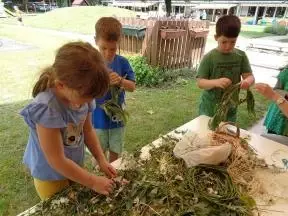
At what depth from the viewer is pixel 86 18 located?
16.8 metres

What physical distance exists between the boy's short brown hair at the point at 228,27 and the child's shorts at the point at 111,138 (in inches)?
45.9

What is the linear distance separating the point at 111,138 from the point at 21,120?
2.50 meters

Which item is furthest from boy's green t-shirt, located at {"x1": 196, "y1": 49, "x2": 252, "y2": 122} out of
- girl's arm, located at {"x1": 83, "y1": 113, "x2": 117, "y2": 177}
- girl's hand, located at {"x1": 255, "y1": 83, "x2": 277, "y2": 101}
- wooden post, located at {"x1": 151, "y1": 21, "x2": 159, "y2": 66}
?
wooden post, located at {"x1": 151, "y1": 21, "x2": 159, "y2": 66}

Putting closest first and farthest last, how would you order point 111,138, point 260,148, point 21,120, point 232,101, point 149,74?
point 232,101 → point 260,148 → point 111,138 → point 21,120 → point 149,74

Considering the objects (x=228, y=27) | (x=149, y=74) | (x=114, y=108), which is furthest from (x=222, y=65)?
(x=149, y=74)

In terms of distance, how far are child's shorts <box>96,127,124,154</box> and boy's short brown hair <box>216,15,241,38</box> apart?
116 centimetres

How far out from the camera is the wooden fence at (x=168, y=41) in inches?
257

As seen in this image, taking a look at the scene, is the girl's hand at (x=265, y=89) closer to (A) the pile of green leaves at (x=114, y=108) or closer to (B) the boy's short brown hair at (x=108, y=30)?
(A) the pile of green leaves at (x=114, y=108)

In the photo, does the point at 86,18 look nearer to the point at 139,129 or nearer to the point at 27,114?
the point at 139,129

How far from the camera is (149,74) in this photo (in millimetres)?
6227

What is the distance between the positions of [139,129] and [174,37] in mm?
3409

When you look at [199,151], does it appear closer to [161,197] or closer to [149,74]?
[161,197]

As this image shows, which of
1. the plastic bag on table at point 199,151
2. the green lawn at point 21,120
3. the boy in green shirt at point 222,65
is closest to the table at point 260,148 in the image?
the plastic bag on table at point 199,151

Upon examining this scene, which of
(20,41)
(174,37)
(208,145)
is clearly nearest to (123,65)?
(208,145)
